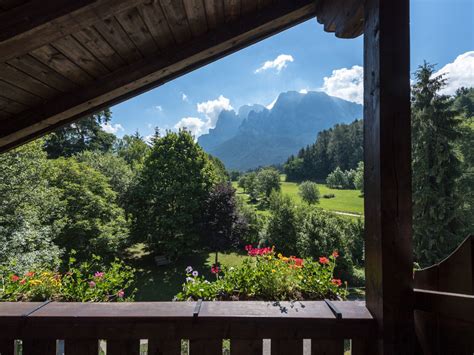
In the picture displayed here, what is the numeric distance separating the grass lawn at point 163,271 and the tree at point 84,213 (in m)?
1.80

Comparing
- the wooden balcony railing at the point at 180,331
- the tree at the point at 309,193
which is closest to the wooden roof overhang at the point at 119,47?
the wooden balcony railing at the point at 180,331

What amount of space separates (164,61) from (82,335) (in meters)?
1.40

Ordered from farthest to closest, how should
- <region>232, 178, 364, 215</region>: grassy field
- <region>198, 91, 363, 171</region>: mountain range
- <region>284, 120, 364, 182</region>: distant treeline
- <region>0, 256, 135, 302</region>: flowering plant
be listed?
<region>198, 91, 363, 171</region>: mountain range < <region>284, 120, 364, 182</region>: distant treeline < <region>232, 178, 364, 215</region>: grassy field < <region>0, 256, 135, 302</region>: flowering plant

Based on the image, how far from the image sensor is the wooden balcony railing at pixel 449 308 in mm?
810

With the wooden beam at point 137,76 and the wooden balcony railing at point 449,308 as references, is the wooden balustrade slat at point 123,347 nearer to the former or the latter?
the wooden balcony railing at point 449,308

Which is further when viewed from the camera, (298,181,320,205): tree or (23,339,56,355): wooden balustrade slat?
(298,181,320,205): tree

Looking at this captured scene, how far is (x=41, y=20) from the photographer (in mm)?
846

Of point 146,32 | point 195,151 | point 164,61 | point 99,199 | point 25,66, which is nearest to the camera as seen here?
point 25,66

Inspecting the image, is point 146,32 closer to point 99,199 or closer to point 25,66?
point 25,66

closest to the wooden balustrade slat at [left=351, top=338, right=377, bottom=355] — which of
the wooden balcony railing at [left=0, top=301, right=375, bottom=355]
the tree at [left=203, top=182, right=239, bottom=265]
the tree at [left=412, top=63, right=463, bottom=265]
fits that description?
the wooden balcony railing at [left=0, top=301, right=375, bottom=355]

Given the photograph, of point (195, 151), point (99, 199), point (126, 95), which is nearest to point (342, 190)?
point (195, 151)

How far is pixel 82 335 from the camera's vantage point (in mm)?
901

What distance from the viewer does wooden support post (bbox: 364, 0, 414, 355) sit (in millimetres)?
842

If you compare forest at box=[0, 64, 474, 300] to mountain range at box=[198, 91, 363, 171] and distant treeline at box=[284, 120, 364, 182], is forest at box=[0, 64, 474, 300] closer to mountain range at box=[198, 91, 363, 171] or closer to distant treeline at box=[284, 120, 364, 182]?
distant treeline at box=[284, 120, 364, 182]
